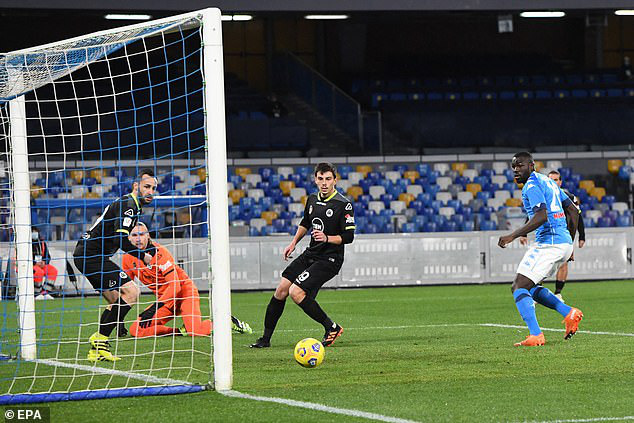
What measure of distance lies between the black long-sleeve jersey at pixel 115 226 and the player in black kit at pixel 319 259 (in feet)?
5.40

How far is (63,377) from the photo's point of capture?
8.12 metres

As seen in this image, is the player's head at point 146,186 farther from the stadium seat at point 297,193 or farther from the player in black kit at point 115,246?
the stadium seat at point 297,193

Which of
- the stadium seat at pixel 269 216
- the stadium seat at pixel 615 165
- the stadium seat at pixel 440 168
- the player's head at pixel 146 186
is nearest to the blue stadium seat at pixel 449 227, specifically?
the stadium seat at pixel 440 168

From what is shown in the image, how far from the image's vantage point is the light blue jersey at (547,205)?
10062 mm

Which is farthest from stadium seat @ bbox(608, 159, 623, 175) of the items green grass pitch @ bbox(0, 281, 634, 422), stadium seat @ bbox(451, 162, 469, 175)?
green grass pitch @ bbox(0, 281, 634, 422)

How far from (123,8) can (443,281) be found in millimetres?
10226

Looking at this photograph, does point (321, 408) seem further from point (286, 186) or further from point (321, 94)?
point (321, 94)

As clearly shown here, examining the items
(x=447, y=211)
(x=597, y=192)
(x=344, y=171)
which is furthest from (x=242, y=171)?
(x=597, y=192)

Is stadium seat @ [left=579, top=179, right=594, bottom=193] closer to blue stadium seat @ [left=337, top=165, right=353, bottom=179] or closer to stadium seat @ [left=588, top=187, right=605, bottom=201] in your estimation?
stadium seat @ [left=588, top=187, right=605, bottom=201]

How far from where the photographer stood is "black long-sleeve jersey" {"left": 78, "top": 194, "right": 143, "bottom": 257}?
10531 millimetres

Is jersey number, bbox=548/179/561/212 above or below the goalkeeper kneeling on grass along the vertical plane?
above

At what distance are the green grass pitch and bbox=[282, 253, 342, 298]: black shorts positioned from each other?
65 cm

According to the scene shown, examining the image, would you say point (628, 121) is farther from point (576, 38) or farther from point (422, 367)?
point (422, 367)

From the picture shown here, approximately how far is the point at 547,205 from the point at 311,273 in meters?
2.46
